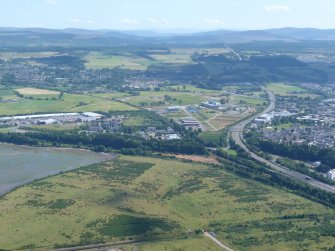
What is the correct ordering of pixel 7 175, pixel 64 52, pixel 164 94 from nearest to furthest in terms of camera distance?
pixel 7 175, pixel 164 94, pixel 64 52

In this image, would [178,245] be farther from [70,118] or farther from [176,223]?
[70,118]

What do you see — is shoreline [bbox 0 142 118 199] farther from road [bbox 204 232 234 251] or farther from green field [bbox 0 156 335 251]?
road [bbox 204 232 234 251]

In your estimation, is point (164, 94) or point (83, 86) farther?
point (83, 86)

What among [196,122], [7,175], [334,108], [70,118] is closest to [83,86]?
[70,118]

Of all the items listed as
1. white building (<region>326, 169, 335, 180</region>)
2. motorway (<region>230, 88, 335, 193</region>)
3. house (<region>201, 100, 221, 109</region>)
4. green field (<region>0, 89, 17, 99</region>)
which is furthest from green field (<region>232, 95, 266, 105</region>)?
white building (<region>326, 169, 335, 180</region>)

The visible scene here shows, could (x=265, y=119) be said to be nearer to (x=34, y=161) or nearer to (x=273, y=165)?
(x=273, y=165)

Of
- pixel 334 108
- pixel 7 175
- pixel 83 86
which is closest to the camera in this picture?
pixel 7 175
